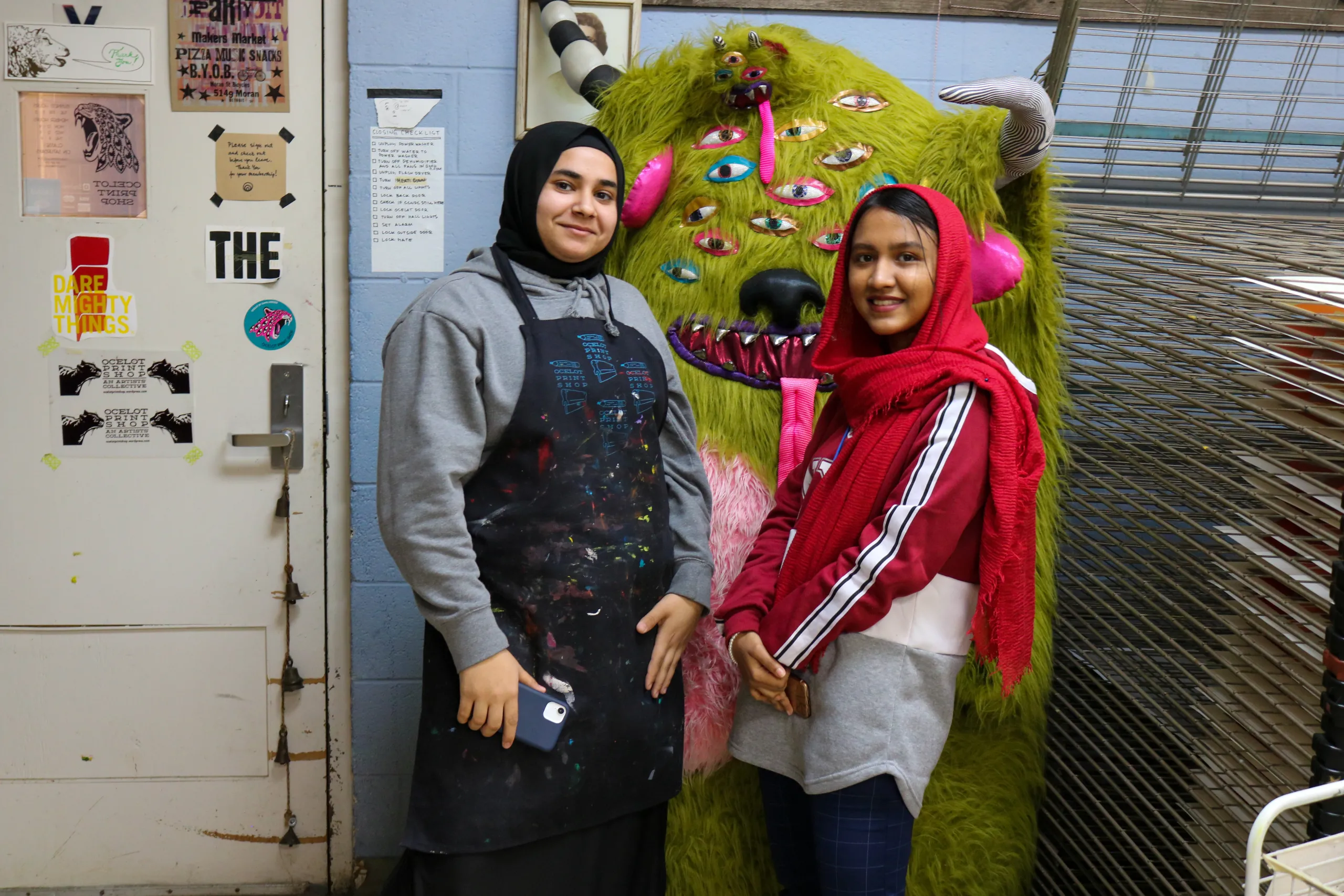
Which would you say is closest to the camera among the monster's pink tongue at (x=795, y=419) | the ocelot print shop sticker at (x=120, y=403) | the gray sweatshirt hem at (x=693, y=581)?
the gray sweatshirt hem at (x=693, y=581)

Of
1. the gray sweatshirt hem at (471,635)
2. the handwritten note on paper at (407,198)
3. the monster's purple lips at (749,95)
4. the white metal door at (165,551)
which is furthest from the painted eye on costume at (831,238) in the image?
the white metal door at (165,551)

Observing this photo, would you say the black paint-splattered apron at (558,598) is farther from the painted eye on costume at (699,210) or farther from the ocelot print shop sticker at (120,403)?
the ocelot print shop sticker at (120,403)

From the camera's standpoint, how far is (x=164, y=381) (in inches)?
75.0

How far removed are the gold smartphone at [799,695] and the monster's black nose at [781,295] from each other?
52 centimetres

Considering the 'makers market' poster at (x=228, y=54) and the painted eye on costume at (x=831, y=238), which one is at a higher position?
the 'makers market' poster at (x=228, y=54)

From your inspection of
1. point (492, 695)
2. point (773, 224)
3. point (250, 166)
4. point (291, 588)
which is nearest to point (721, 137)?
point (773, 224)

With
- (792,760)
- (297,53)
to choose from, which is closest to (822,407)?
(792,760)

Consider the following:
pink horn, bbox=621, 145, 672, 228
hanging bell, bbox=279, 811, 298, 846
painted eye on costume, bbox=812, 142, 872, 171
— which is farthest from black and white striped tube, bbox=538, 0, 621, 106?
hanging bell, bbox=279, 811, 298, 846

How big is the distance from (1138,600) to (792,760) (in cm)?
68

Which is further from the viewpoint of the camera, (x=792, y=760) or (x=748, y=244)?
(x=748, y=244)

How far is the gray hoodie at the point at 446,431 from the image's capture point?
1.11m

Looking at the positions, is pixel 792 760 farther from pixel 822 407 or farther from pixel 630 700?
pixel 822 407

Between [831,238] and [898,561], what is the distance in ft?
1.81

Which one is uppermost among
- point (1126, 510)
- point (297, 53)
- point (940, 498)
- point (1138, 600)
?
point (297, 53)
